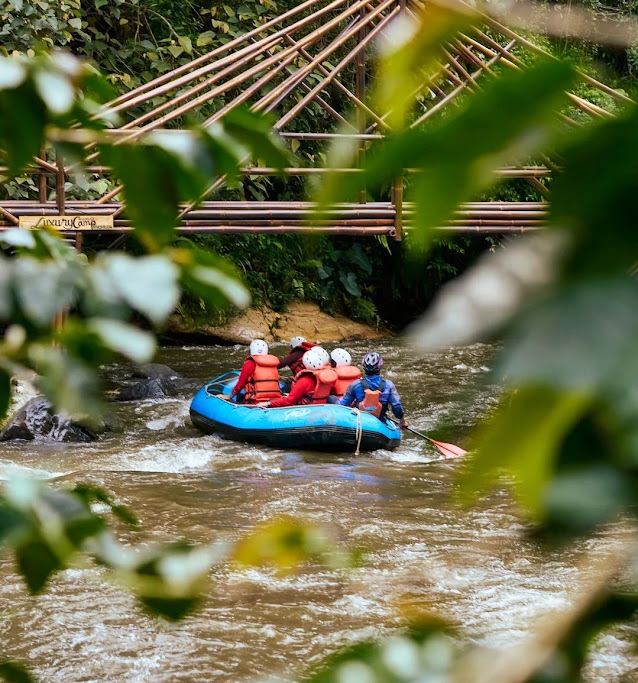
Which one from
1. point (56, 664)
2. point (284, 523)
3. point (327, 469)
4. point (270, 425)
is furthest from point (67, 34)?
point (284, 523)

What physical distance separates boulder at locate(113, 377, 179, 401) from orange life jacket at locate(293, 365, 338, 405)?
2.39 metres

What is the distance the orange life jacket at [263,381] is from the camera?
9250 millimetres

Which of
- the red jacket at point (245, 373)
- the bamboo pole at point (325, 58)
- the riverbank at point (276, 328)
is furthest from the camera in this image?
the riverbank at point (276, 328)

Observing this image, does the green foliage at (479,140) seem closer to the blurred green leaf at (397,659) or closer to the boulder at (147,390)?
the blurred green leaf at (397,659)

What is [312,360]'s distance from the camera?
29.4 feet

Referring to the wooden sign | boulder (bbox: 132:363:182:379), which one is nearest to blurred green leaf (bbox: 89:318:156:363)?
the wooden sign

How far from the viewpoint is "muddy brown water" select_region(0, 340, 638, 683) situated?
14.0ft

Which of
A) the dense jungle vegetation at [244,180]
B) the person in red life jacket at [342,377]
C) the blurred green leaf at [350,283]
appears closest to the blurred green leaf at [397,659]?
the person in red life jacket at [342,377]

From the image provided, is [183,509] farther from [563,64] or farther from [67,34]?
[67,34]

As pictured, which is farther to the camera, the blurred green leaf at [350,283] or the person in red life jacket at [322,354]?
the blurred green leaf at [350,283]

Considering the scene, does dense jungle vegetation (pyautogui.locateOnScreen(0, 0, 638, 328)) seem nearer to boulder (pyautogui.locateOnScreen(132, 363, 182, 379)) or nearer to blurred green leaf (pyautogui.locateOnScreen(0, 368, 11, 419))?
boulder (pyautogui.locateOnScreen(132, 363, 182, 379))

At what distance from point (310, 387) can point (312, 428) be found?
79cm

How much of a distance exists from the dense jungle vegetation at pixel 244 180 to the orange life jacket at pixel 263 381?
3.08m

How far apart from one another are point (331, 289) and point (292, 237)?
3.75 feet
